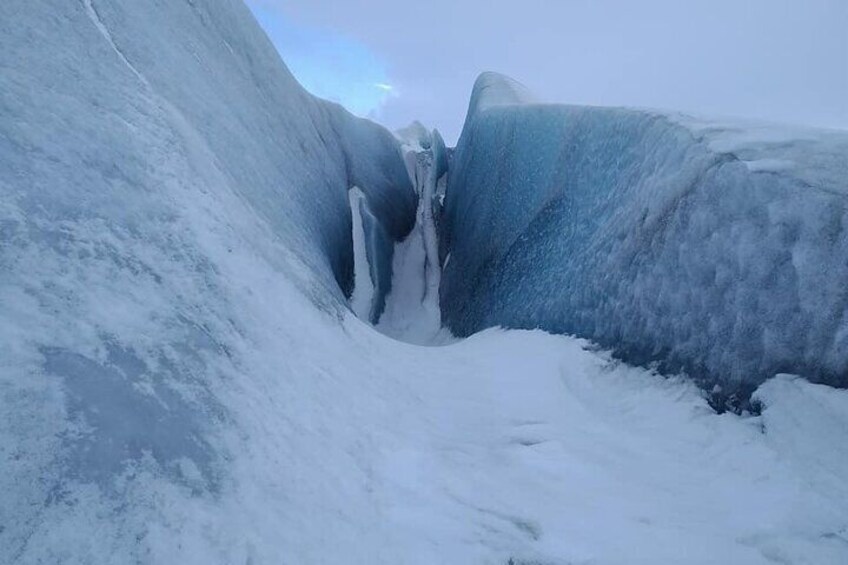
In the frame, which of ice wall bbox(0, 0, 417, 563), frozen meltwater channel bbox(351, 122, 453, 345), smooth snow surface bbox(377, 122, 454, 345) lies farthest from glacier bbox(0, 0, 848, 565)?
smooth snow surface bbox(377, 122, 454, 345)

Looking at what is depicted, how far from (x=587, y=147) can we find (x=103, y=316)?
585 centimetres

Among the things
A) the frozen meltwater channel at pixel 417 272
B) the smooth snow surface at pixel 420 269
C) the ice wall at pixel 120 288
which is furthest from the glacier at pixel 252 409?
the smooth snow surface at pixel 420 269

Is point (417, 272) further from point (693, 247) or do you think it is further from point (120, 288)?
point (120, 288)

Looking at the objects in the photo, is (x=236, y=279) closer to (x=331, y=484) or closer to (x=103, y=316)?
(x=103, y=316)

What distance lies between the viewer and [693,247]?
3838mm

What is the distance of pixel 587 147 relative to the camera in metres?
6.52

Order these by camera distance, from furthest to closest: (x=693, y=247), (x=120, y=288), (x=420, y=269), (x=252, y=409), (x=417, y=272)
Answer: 1. (x=420, y=269)
2. (x=417, y=272)
3. (x=693, y=247)
4. (x=252, y=409)
5. (x=120, y=288)

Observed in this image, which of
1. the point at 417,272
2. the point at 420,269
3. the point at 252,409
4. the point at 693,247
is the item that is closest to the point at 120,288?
the point at 252,409

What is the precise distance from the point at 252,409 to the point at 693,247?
324cm

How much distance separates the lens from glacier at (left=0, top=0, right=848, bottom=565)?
169cm

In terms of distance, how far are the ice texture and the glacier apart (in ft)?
0.33

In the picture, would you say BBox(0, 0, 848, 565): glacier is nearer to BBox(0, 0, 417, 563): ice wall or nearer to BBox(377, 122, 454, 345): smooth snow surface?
BBox(0, 0, 417, 563): ice wall

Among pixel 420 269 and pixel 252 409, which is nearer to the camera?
pixel 252 409

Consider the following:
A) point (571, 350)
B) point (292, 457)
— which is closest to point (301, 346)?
point (292, 457)
